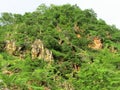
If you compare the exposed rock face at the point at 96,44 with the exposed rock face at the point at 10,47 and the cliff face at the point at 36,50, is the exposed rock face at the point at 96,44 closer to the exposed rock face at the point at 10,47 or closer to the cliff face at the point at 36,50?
the cliff face at the point at 36,50

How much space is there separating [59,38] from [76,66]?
403 cm

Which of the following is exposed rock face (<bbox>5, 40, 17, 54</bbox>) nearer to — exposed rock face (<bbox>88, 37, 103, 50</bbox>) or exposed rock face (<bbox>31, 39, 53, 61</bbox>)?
exposed rock face (<bbox>31, 39, 53, 61</bbox>)

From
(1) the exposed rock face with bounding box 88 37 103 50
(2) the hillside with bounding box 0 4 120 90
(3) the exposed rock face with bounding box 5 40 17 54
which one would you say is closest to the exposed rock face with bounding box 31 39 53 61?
(2) the hillside with bounding box 0 4 120 90

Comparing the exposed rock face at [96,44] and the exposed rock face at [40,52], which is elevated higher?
the exposed rock face at [96,44]

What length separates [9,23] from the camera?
42969 mm

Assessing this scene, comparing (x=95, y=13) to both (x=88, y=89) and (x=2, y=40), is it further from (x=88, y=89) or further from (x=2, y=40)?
(x=88, y=89)

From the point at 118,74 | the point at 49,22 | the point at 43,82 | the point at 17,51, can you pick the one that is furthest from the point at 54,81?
the point at 49,22

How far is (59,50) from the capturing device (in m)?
35.9

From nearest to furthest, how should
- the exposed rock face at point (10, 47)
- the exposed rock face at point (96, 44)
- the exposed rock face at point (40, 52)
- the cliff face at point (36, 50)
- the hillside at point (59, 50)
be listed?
the hillside at point (59, 50) < the exposed rock face at point (40, 52) < the cliff face at point (36, 50) < the exposed rock face at point (10, 47) < the exposed rock face at point (96, 44)

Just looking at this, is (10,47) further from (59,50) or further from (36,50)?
(59,50)

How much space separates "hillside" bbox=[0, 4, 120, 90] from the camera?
2277cm

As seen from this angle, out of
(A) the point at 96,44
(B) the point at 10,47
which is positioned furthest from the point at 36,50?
(A) the point at 96,44

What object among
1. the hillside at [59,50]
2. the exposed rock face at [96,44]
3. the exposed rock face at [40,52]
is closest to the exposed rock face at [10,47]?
the hillside at [59,50]

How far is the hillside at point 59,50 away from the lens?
74.7 feet
